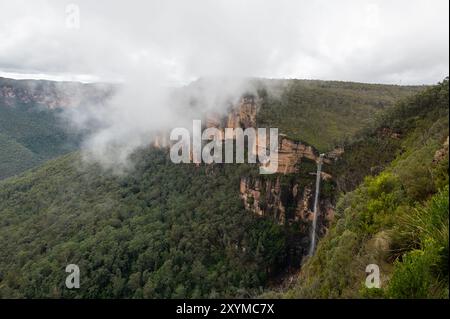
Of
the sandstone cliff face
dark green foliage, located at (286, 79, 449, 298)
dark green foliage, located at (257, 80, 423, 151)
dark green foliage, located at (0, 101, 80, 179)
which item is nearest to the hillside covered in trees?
dark green foliage, located at (286, 79, 449, 298)

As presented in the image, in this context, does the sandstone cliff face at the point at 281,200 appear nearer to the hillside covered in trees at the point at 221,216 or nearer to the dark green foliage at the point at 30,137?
the hillside covered in trees at the point at 221,216

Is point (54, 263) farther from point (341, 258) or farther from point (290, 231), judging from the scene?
point (341, 258)

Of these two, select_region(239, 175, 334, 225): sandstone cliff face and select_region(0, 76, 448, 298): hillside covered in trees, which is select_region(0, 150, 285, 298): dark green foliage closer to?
select_region(0, 76, 448, 298): hillside covered in trees

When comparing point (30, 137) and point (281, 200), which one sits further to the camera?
A: point (30, 137)

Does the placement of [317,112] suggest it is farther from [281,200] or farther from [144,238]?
[144,238]

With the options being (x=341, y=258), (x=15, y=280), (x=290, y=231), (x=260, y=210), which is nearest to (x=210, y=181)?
(x=260, y=210)
